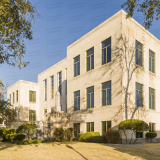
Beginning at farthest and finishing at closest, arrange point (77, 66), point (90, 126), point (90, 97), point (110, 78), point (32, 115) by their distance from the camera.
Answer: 1. point (32, 115)
2. point (77, 66)
3. point (90, 97)
4. point (90, 126)
5. point (110, 78)

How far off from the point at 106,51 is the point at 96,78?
3.45 metres

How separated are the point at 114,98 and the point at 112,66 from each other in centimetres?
358

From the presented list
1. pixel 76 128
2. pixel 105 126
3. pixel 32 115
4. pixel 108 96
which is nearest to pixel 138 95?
pixel 108 96

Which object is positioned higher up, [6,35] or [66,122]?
[6,35]

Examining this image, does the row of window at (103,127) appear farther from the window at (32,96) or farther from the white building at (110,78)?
the window at (32,96)

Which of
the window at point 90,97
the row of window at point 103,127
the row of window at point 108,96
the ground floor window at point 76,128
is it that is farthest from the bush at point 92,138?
the window at point 90,97

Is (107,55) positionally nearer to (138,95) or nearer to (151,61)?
(138,95)

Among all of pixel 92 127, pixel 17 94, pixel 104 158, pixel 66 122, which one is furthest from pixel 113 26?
pixel 17 94

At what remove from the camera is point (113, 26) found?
2170cm

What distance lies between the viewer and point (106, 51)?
74.2 feet

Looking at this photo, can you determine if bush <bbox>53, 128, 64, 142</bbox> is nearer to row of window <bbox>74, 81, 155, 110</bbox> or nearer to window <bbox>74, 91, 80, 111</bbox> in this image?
row of window <bbox>74, 81, 155, 110</bbox>

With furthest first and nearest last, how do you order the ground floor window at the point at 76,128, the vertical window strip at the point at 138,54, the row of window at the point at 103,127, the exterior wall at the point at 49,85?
the exterior wall at the point at 49,85
the ground floor window at the point at 76,128
the vertical window strip at the point at 138,54
the row of window at the point at 103,127

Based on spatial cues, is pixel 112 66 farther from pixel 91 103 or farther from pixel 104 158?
pixel 104 158

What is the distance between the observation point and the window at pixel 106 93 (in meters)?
21.3
